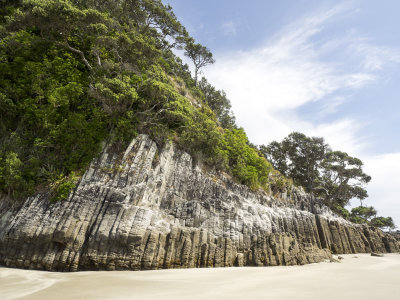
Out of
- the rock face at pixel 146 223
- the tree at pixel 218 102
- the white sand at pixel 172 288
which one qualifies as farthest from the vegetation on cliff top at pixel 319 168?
the white sand at pixel 172 288

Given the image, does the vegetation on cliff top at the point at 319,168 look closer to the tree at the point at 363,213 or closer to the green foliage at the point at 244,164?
the tree at the point at 363,213

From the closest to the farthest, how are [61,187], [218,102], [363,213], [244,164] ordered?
1. [61,187]
2. [244,164]
3. [218,102]
4. [363,213]

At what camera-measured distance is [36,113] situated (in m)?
12.5

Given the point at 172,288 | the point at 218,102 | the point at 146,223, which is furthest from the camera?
the point at 218,102

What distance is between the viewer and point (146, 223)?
1057 cm

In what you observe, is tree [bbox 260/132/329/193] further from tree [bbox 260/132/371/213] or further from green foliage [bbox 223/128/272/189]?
green foliage [bbox 223/128/272/189]

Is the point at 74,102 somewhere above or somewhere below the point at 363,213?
below

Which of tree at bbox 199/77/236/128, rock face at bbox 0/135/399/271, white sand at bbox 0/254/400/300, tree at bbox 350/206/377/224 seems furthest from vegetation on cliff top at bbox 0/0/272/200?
tree at bbox 350/206/377/224

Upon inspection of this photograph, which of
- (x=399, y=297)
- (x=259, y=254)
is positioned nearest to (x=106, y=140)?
(x=259, y=254)

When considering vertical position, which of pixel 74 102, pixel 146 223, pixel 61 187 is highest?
pixel 74 102

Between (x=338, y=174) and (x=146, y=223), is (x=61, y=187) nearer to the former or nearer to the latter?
(x=146, y=223)

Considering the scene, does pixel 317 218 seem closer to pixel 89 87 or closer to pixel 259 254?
pixel 259 254

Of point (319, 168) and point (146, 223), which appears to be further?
point (319, 168)

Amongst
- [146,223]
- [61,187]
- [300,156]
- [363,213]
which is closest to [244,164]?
[146,223]
